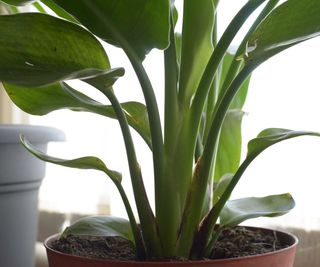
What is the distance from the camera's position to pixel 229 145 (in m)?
0.67

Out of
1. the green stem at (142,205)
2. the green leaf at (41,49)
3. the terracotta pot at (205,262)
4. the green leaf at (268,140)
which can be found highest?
the green leaf at (41,49)

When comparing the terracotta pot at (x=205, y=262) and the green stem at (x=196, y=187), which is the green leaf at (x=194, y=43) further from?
the terracotta pot at (x=205, y=262)

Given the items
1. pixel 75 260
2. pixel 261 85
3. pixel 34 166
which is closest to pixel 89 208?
pixel 34 166

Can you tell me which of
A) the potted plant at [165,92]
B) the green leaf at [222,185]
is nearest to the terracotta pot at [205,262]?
the potted plant at [165,92]

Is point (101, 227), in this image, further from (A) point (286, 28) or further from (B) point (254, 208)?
(A) point (286, 28)

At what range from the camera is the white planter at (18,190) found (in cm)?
68

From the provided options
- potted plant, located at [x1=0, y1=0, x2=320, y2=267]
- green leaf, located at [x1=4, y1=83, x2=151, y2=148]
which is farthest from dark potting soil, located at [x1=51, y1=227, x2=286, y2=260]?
green leaf, located at [x1=4, y1=83, x2=151, y2=148]

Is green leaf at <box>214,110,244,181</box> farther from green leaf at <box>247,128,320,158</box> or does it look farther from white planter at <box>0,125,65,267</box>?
white planter at <box>0,125,65,267</box>

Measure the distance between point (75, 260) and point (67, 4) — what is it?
0.23 metres

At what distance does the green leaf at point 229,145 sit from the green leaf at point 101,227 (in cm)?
18

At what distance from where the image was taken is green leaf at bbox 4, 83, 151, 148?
→ 1.92 feet

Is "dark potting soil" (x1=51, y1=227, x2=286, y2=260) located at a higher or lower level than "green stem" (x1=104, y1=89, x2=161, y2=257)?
lower

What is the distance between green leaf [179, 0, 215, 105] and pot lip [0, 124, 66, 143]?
0.80 ft

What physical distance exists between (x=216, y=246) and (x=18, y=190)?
301mm
